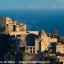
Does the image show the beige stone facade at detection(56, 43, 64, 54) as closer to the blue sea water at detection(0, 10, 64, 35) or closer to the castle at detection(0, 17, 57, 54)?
the castle at detection(0, 17, 57, 54)

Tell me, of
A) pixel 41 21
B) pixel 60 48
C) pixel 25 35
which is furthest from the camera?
pixel 41 21

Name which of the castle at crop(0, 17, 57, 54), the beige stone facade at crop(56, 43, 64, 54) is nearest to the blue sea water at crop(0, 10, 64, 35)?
the castle at crop(0, 17, 57, 54)

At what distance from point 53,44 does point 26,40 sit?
1.91 metres

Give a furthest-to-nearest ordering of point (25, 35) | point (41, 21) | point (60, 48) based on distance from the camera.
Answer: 1. point (41, 21)
2. point (25, 35)
3. point (60, 48)

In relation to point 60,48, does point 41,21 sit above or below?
below

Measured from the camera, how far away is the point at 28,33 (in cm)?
4300

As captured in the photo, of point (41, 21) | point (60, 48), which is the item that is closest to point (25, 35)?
point (60, 48)

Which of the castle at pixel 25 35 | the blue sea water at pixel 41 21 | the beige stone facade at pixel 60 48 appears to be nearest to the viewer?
the beige stone facade at pixel 60 48

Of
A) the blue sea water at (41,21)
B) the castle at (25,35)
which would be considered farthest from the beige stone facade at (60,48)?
the blue sea water at (41,21)

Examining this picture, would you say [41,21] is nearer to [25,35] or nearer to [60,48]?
[25,35]

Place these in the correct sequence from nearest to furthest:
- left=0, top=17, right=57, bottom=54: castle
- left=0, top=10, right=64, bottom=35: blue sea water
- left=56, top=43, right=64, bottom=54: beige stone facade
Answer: left=56, top=43, right=64, bottom=54: beige stone facade → left=0, top=17, right=57, bottom=54: castle → left=0, top=10, right=64, bottom=35: blue sea water

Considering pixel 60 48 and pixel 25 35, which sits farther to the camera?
pixel 25 35

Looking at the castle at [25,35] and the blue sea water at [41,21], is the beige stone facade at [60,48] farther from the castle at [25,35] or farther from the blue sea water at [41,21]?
the blue sea water at [41,21]

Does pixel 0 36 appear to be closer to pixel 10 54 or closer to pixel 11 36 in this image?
pixel 11 36
